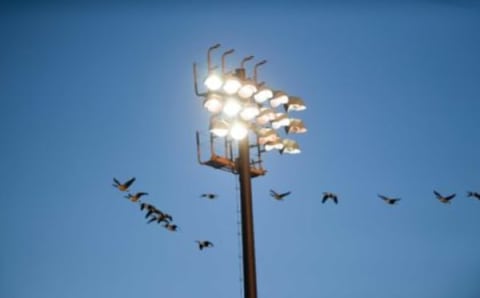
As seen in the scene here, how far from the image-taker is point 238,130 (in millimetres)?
11133

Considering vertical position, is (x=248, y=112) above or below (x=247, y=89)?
below

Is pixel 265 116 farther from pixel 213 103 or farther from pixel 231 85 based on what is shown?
pixel 213 103

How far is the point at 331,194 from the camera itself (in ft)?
56.9

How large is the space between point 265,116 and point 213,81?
1.51 metres

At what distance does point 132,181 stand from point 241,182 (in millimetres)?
7667

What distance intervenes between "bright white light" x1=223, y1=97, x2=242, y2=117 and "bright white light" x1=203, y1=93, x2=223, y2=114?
0.11m

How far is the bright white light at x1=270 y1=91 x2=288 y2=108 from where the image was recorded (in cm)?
1191

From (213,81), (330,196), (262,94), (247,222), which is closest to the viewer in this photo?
(247,222)

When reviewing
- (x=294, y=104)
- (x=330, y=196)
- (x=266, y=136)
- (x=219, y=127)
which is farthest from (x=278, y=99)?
(x=330, y=196)

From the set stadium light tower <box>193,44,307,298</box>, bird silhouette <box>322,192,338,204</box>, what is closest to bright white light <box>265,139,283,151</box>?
stadium light tower <box>193,44,307,298</box>

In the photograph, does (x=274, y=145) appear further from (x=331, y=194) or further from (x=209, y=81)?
(x=331, y=194)

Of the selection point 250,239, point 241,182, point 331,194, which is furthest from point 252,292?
point 331,194

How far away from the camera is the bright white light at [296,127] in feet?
40.7

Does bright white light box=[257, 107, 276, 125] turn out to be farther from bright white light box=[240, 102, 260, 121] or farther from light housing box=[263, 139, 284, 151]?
bright white light box=[240, 102, 260, 121]
